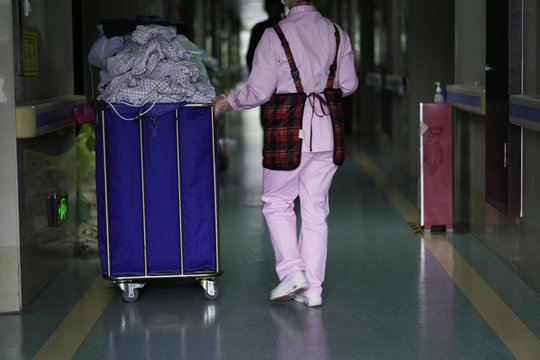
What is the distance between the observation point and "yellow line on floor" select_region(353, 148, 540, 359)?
3373 mm

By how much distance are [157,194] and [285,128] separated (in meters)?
0.70

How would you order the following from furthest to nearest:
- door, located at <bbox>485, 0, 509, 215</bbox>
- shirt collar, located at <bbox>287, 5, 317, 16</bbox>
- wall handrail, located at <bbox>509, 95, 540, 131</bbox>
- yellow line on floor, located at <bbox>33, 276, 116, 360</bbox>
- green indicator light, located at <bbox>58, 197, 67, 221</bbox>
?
door, located at <bbox>485, 0, 509, 215</bbox> < green indicator light, located at <bbox>58, 197, 67, 221</bbox> < wall handrail, located at <bbox>509, 95, 540, 131</bbox> < shirt collar, located at <bbox>287, 5, 317, 16</bbox> < yellow line on floor, located at <bbox>33, 276, 116, 360</bbox>

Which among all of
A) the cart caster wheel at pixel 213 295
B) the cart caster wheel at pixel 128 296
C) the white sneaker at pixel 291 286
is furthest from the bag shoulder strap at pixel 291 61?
the cart caster wheel at pixel 128 296

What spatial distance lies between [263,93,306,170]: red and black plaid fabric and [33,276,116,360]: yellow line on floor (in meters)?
1.09

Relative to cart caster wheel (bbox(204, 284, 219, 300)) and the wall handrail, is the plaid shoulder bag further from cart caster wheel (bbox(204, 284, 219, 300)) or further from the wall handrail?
the wall handrail

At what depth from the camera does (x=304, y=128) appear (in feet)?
12.7

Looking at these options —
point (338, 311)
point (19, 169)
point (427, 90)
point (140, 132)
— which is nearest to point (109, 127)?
point (140, 132)

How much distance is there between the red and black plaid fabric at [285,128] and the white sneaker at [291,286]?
51cm

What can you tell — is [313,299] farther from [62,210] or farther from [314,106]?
[62,210]

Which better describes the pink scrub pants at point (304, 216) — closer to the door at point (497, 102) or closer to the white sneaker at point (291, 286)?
the white sneaker at point (291, 286)

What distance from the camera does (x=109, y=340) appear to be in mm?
3498

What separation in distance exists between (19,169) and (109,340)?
94 cm

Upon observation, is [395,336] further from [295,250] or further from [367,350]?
[295,250]

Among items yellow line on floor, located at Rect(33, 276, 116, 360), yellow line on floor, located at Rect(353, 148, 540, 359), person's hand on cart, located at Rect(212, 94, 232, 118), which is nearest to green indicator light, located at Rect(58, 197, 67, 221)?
yellow line on floor, located at Rect(33, 276, 116, 360)
